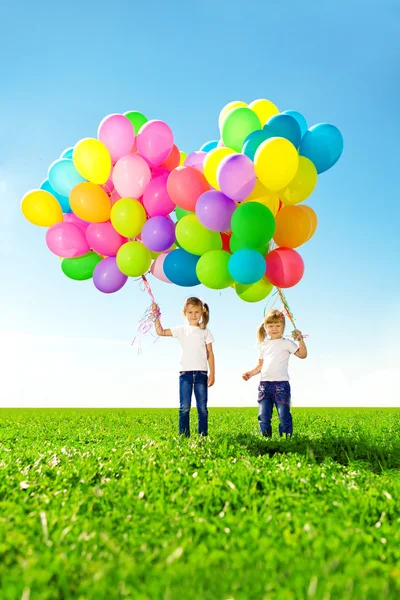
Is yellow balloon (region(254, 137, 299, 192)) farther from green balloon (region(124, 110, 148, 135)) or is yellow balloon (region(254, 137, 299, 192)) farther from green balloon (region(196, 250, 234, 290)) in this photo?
green balloon (region(124, 110, 148, 135))

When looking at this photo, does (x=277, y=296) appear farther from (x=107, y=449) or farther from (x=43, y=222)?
(x=43, y=222)

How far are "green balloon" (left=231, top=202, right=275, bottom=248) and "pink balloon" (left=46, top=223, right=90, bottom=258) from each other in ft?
7.79

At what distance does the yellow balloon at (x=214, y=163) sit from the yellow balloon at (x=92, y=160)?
150 cm

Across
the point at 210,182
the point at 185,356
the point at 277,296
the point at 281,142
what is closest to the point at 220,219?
the point at 210,182

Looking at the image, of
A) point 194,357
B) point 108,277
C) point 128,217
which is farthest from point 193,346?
point 128,217

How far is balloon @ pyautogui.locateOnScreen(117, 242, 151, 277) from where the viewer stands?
22.1 feet

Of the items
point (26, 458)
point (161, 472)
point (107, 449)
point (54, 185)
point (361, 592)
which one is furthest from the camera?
point (54, 185)

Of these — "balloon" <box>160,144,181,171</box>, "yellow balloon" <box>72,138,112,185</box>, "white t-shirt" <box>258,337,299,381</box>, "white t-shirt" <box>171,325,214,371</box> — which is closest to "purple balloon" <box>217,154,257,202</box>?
"balloon" <box>160,144,181,171</box>

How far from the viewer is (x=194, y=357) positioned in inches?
289

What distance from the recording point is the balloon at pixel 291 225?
6.31m

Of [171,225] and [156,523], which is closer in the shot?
[156,523]

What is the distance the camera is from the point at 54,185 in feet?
23.9

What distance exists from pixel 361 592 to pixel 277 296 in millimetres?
4870

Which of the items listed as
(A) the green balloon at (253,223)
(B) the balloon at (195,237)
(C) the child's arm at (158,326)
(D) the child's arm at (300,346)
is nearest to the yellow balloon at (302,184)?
(A) the green balloon at (253,223)
